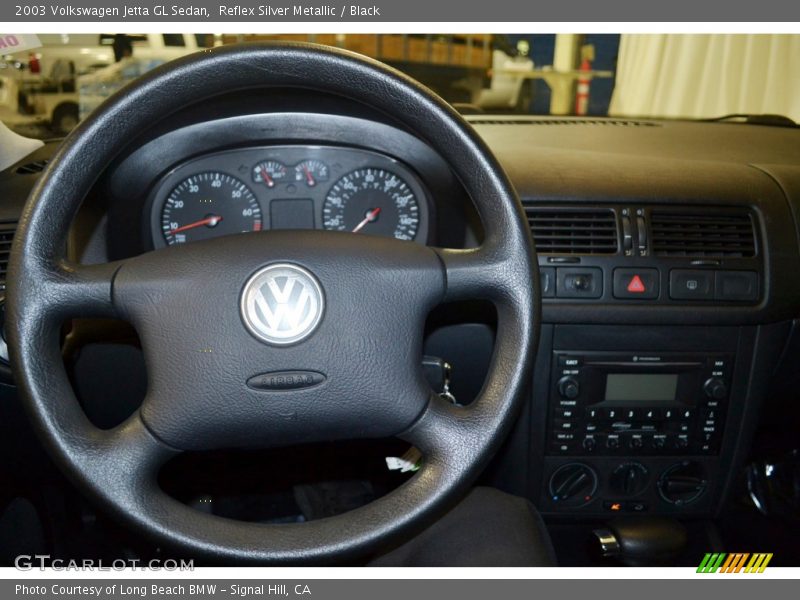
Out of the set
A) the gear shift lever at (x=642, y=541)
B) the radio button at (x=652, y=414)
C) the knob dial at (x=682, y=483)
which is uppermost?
the radio button at (x=652, y=414)

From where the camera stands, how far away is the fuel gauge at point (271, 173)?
1.33m

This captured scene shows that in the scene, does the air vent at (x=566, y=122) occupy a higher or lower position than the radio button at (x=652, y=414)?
higher

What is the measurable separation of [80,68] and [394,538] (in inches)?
48.4

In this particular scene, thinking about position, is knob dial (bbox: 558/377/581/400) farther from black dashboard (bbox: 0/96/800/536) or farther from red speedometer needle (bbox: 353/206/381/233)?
red speedometer needle (bbox: 353/206/381/233)

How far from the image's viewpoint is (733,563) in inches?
60.9

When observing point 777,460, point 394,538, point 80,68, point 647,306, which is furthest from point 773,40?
point 394,538

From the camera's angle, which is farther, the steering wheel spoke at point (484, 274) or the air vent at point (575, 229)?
the air vent at point (575, 229)

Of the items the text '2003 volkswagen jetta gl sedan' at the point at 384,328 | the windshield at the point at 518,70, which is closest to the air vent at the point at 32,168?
the text '2003 volkswagen jetta gl sedan' at the point at 384,328

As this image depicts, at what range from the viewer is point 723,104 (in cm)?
352

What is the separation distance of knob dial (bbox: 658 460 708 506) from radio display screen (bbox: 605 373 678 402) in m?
0.17

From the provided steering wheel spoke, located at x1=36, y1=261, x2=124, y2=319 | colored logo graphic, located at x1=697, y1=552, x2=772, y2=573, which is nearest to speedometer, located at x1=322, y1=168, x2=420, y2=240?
steering wheel spoke, located at x1=36, y1=261, x2=124, y2=319

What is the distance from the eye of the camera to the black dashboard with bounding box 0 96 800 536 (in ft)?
4.18

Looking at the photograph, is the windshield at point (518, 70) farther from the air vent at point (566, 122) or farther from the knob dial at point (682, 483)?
the knob dial at point (682, 483)

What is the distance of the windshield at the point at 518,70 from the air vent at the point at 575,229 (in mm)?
285
